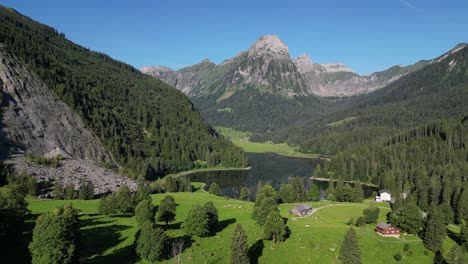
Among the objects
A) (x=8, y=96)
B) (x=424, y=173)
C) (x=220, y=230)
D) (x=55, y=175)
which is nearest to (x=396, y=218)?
(x=220, y=230)

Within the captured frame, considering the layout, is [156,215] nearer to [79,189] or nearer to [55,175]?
[79,189]

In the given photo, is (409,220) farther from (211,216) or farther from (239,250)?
(239,250)

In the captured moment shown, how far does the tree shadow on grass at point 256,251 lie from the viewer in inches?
2688

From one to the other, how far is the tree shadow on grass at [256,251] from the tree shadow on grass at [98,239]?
24381 millimetres

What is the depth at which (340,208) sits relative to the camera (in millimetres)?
112438

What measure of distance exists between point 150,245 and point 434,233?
60.0m

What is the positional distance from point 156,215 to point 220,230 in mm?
16251

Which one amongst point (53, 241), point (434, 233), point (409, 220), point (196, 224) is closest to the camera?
point (53, 241)

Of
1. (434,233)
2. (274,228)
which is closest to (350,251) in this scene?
(274,228)

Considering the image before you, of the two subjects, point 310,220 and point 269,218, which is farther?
point 310,220

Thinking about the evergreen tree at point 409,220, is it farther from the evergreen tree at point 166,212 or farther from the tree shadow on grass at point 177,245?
the evergreen tree at point 166,212

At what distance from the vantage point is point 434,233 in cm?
7806

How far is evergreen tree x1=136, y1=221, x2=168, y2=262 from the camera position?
59062 mm

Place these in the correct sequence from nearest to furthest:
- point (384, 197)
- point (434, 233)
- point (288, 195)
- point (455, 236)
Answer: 1. point (434, 233)
2. point (455, 236)
3. point (288, 195)
4. point (384, 197)
